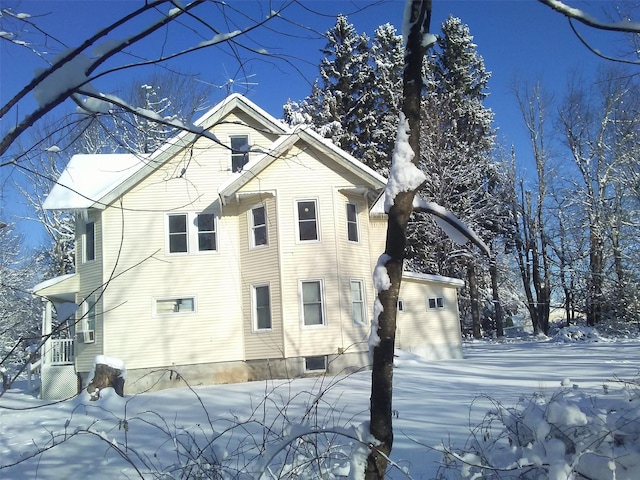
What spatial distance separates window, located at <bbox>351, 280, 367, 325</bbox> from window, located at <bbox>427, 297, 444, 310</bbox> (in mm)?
3706

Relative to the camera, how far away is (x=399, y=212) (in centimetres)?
331

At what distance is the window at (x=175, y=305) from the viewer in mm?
15422

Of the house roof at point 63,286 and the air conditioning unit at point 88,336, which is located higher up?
the house roof at point 63,286

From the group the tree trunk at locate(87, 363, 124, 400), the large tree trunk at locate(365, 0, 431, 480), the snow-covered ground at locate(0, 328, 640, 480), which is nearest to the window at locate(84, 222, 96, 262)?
the snow-covered ground at locate(0, 328, 640, 480)

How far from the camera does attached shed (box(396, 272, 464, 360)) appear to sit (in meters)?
18.1

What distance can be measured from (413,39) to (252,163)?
10.4 m

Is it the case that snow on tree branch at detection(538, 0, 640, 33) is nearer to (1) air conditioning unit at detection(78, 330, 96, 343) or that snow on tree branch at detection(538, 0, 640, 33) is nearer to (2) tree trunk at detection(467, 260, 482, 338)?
(1) air conditioning unit at detection(78, 330, 96, 343)

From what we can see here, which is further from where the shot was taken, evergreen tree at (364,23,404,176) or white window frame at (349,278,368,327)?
evergreen tree at (364,23,404,176)

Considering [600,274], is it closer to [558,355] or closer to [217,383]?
[558,355]

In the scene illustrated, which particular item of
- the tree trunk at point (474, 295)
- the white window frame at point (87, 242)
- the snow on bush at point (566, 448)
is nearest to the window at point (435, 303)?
Answer: the tree trunk at point (474, 295)

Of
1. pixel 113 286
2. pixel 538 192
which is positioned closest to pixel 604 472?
pixel 113 286

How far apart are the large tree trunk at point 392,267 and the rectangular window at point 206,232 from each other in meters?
13.0

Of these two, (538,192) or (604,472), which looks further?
(538,192)

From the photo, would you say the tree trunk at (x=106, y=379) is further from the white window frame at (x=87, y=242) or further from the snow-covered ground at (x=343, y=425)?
the white window frame at (x=87, y=242)
